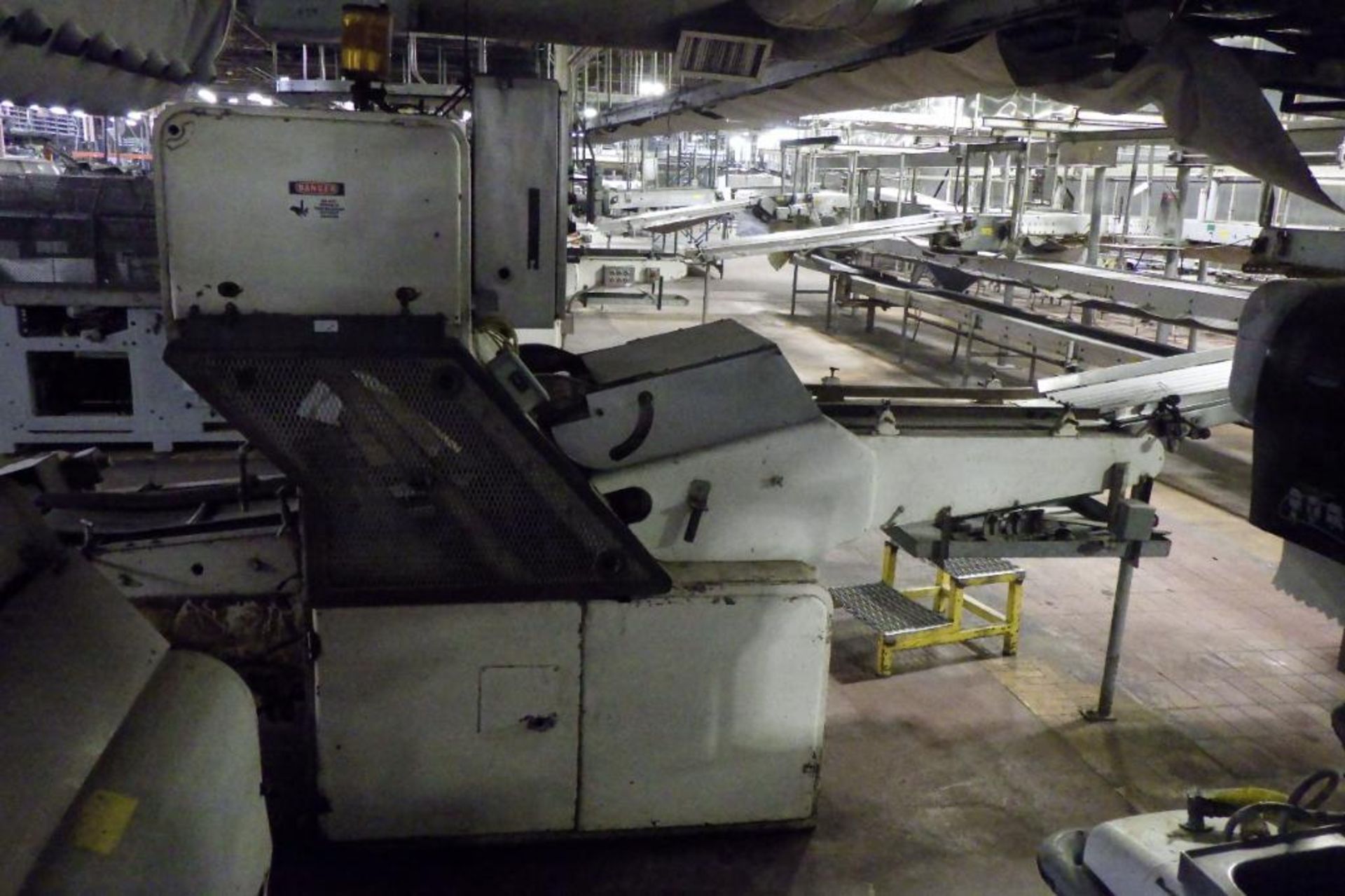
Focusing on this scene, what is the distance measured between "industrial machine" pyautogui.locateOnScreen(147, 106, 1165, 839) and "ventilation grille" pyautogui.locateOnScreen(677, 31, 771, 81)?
1.25 meters

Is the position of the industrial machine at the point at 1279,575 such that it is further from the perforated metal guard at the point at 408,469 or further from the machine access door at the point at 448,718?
the machine access door at the point at 448,718

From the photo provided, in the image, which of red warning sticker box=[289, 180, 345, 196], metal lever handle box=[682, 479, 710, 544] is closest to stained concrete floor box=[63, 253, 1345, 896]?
metal lever handle box=[682, 479, 710, 544]

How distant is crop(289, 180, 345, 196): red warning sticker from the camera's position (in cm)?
233

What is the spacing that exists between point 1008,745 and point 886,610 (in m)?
0.87

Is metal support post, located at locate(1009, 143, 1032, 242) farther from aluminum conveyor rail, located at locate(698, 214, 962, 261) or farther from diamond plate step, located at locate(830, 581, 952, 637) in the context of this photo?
diamond plate step, located at locate(830, 581, 952, 637)

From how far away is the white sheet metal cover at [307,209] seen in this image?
2295 mm

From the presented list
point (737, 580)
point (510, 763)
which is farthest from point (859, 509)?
point (510, 763)

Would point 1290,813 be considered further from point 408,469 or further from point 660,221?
point 660,221

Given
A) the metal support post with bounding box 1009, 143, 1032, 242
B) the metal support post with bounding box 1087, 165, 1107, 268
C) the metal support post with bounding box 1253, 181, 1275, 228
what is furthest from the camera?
the metal support post with bounding box 1087, 165, 1107, 268

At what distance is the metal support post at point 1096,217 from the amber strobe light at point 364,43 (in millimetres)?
7899

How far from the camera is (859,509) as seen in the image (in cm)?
307

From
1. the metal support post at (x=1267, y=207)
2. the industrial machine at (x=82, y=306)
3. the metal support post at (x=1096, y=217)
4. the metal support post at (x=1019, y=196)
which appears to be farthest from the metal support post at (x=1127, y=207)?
the industrial machine at (x=82, y=306)

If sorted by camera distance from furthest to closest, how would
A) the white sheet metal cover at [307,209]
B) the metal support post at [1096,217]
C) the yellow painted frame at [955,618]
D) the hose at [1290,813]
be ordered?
1. the metal support post at [1096,217]
2. the yellow painted frame at [955,618]
3. the white sheet metal cover at [307,209]
4. the hose at [1290,813]

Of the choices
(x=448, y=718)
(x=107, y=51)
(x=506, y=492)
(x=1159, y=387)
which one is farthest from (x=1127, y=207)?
(x=107, y=51)
